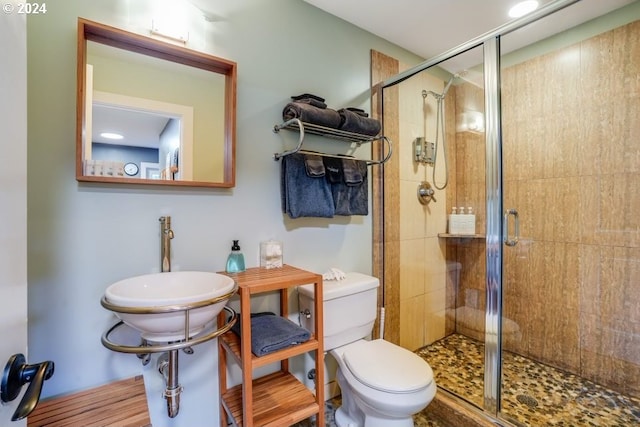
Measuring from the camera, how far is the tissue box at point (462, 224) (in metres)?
2.13

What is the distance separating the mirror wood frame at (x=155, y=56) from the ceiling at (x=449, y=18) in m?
0.79

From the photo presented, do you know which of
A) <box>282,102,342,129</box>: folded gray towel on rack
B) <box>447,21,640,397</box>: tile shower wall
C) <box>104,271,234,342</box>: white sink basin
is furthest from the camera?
<box>447,21,640,397</box>: tile shower wall

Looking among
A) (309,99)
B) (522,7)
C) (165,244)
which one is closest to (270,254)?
(165,244)

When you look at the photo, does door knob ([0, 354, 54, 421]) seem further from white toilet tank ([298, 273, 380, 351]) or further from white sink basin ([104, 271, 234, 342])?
white toilet tank ([298, 273, 380, 351])

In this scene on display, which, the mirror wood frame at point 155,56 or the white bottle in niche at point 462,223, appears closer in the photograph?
the mirror wood frame at point 155,56

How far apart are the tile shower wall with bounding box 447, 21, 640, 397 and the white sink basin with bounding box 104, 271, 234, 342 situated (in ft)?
5.51

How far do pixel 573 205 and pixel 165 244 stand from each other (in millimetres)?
2487

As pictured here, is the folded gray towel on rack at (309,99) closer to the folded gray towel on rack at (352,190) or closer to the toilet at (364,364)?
the folded gray towel on rack at (352,190)

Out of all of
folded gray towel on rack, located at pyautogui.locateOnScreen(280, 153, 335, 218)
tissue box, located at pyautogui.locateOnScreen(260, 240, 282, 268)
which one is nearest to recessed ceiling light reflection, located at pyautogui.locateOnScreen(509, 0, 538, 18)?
folded gray towel on rack, located at pyautogui.locateOnScreen(280, 153, 335, 218)

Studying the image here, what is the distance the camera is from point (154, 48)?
1282 millimetres

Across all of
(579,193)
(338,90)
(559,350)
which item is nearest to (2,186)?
(338,90)

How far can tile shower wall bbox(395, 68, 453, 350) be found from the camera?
85.2 inches

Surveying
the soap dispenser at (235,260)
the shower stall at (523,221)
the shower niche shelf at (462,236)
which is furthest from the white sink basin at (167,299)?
the shower niche shelf at (462,236)

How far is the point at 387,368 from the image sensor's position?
139 cm
